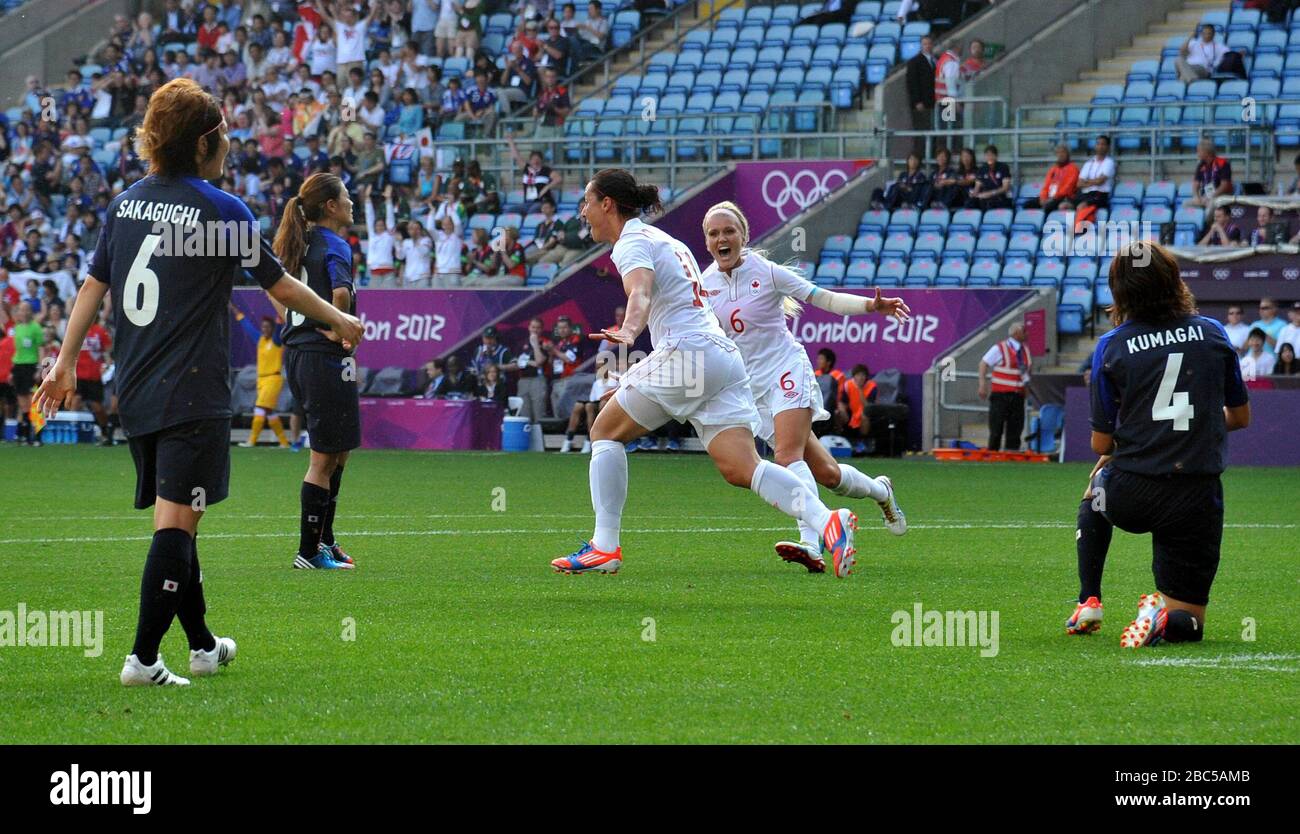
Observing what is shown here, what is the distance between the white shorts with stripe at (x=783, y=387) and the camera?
447 inches

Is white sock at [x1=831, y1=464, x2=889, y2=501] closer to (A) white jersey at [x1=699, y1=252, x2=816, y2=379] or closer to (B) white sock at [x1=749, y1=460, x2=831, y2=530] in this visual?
(A) white jersey at [x1=699, y1=252, x2=816, y2=379]

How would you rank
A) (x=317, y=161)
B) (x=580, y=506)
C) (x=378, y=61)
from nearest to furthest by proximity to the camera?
(x=580, y=506)
(x=317, y=161)
(x=378, y=61)

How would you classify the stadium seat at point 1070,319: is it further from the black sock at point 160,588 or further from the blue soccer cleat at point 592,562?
the black sock at point 160,588

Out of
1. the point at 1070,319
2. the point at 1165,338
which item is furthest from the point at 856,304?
the point at 1070,319

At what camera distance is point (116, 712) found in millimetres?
5969

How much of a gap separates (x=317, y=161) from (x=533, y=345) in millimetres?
7154

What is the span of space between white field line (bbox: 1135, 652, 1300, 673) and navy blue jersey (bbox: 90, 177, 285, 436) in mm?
3641

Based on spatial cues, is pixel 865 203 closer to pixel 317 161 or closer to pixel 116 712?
pixel 317 161

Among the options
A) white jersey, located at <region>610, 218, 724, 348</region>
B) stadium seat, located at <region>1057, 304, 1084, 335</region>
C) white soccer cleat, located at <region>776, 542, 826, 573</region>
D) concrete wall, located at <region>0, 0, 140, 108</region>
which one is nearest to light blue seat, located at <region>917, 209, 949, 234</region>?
stadium seat, located at <region>1057, 304, 1084, 335</region>

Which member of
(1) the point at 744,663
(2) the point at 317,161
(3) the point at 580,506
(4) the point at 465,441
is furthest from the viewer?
(2) the point at 317,161

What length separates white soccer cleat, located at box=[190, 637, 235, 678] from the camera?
6.80m

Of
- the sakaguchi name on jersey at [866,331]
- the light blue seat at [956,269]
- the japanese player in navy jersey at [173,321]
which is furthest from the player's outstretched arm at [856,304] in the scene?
the light blue seat at [956,269]

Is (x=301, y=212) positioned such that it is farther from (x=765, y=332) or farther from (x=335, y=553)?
(x=765, y=332)
